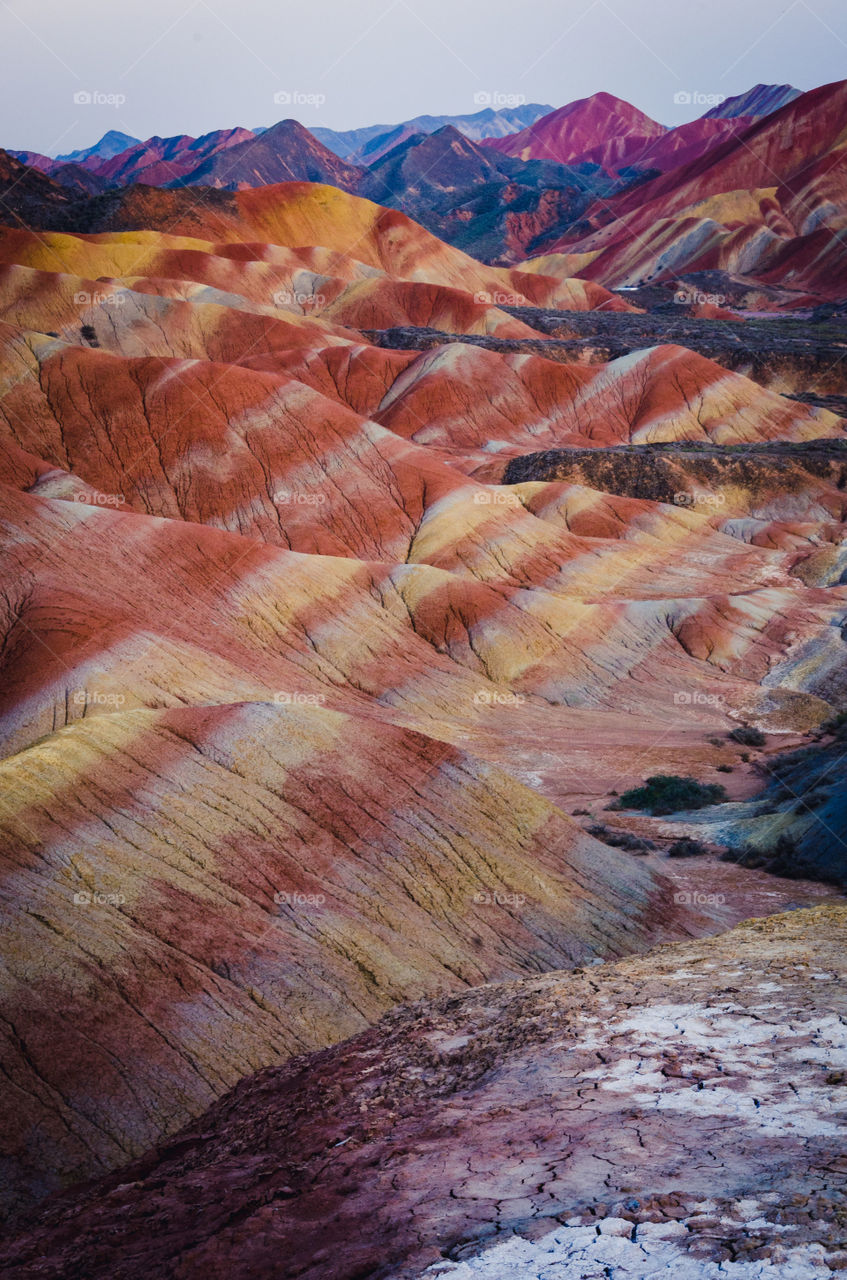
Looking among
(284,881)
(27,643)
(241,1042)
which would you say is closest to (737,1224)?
(241,1042)

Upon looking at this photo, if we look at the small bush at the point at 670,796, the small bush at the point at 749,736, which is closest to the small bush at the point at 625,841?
the small bush at the point at 670,796

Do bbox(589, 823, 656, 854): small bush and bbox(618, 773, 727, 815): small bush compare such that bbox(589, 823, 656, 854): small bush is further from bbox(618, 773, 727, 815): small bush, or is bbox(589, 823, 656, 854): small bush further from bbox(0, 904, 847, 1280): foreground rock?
bbox(0, 904, 847, 1280): foreground rock

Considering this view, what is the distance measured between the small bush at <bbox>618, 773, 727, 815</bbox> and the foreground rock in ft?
55.6

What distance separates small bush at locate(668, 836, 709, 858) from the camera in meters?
25.2

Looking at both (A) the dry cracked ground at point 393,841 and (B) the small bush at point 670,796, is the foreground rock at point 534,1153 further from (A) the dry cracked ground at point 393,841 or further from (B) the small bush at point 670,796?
(B) the small bush at point 670,796

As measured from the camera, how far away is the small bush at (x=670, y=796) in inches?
1171

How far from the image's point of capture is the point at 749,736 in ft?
119

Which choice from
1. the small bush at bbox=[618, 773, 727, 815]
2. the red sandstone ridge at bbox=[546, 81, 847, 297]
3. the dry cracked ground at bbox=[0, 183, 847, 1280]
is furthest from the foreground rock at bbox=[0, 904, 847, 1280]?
the red sandstone ridge at bbox=[546, 81, 847, 297]

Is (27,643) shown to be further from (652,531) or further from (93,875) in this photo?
(652,531)

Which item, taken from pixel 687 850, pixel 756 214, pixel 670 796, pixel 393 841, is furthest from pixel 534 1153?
pixel 756 214

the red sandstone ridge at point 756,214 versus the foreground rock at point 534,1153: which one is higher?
the red sandstone ridge at point 756,214

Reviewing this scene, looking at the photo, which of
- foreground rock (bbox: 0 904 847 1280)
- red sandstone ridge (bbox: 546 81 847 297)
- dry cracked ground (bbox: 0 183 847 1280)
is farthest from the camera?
red sandstone ridge (bbox: 546 81 847 297)

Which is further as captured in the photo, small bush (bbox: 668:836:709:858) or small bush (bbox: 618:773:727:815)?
small bush (bbox: 618:773:727:815)

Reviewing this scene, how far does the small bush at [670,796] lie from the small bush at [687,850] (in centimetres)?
346
